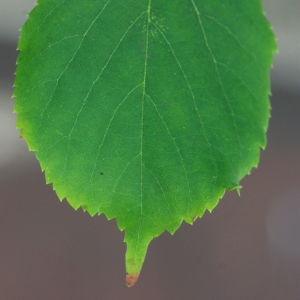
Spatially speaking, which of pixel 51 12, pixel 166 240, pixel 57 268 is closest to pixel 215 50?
pixel 51 12

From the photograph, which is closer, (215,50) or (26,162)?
(215,50)

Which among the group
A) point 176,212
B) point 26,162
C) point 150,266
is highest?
point 26,162

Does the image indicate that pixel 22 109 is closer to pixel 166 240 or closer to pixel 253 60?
pixel 253 60

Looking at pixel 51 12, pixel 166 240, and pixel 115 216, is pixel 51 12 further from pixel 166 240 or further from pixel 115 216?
pixel 166 240

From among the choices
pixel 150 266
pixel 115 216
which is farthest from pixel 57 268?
pixel 115 216

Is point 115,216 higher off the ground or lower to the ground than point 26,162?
lower

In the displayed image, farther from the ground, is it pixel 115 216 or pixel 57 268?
pixel 57 268
